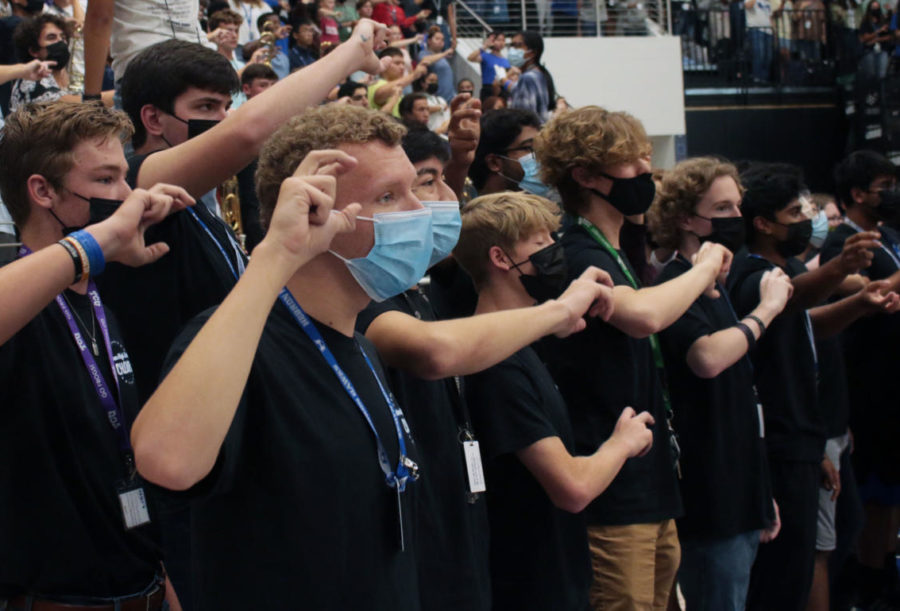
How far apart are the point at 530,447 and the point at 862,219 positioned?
3737 mm

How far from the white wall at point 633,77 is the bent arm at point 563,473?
46.1 ft

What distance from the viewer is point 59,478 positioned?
2547mm

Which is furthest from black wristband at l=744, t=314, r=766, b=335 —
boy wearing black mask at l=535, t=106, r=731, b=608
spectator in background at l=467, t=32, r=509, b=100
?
spectator in background at l=467, t=32, r=509, b=100

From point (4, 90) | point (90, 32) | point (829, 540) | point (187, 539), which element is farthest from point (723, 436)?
point (4, 90)

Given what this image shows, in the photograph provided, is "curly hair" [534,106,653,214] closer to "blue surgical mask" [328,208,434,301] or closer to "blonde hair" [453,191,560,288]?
"blonde hair" [453,191,560,288]

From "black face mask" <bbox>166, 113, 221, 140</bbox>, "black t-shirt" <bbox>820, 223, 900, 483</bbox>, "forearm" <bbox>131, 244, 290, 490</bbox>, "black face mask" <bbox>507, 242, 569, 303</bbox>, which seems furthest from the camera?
"black t-shirt" <bbox>820, 223, 900, 483</bbox>

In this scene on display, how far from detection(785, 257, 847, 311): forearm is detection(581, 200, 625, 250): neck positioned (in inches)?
47.3

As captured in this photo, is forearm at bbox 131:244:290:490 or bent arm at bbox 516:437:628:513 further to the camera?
bent arm at bbox 516:437:628:513

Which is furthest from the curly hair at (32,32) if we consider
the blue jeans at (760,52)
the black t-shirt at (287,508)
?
the blue jeans at (760,52)

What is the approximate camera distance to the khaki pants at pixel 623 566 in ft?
11.4

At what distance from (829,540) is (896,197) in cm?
203

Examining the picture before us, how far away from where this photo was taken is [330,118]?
2320mm

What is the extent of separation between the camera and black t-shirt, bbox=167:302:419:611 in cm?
197

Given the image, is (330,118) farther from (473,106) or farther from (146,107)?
(473,106)
